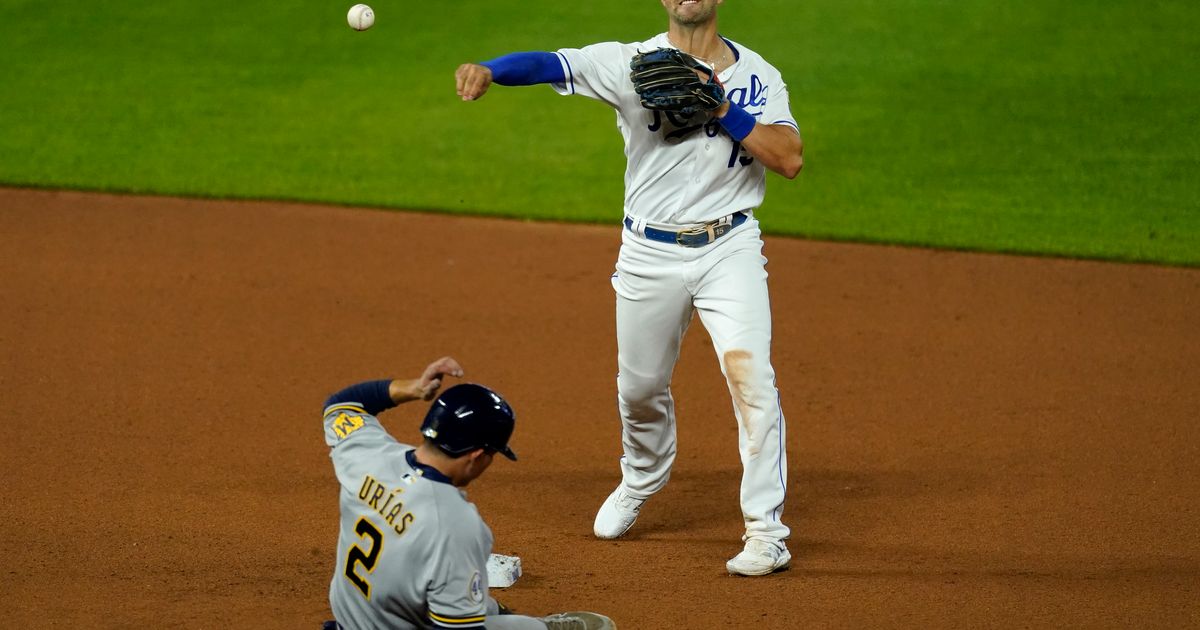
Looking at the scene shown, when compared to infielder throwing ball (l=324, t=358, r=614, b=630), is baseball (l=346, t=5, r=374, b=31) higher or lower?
higher

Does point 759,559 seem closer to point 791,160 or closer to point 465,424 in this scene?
point 791,160

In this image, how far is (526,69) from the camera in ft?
16.7

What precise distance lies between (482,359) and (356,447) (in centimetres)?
343

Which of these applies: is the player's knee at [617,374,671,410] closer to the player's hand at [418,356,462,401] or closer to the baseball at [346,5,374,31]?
the player's hand at [418,356,462,401]

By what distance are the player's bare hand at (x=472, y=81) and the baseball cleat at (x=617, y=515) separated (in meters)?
1.71

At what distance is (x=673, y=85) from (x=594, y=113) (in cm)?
768

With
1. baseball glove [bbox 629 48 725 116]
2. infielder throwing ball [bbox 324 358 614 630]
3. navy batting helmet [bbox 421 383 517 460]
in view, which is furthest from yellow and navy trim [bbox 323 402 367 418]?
baseball glove [bbox 629 48 725 116]

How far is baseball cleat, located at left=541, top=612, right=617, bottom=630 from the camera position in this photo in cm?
427

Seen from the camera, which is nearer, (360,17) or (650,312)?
(650,312)

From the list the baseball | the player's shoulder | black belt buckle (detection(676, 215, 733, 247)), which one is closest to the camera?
black belt buckle (detection(676, 215, 733, 247))

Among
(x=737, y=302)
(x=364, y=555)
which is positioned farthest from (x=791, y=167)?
(x=364, y=555)

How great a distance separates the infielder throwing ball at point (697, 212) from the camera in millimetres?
5012

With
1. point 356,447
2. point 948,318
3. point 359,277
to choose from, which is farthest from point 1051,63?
point 356,447

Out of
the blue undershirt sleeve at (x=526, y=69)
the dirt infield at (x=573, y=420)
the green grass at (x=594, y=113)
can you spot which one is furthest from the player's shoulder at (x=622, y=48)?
the green grass at (x=594, y=113)
